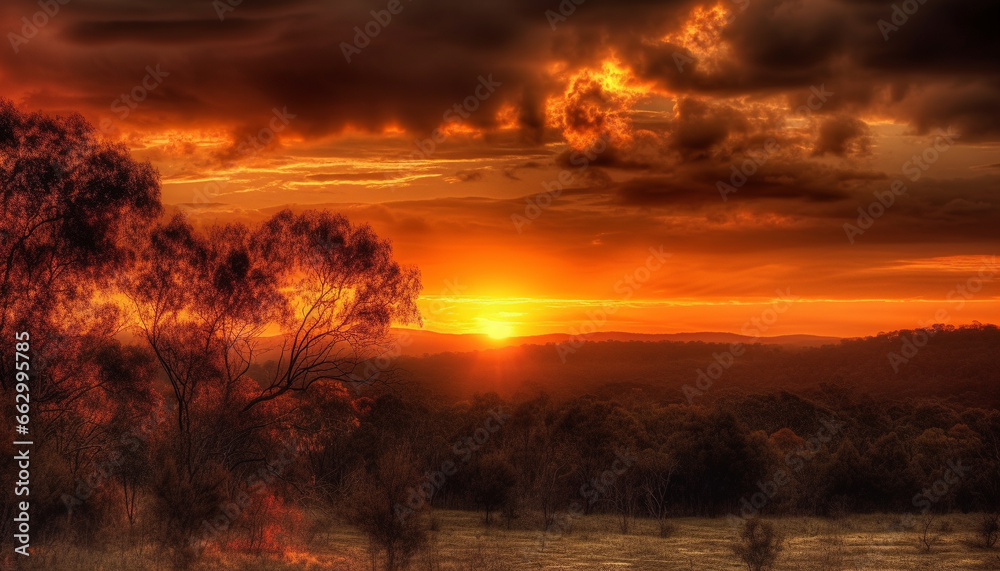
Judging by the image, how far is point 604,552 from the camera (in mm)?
36156

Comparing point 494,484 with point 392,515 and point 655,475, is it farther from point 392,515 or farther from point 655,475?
point 392,515

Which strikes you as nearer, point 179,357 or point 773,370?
point 179,357

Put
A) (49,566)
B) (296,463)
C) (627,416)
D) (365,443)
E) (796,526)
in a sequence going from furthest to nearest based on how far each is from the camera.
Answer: (627,416) < (365,443) < (796,526) < (296,463) < (49,566)

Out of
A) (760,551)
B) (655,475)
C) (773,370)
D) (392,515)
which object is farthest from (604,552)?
(773,370)

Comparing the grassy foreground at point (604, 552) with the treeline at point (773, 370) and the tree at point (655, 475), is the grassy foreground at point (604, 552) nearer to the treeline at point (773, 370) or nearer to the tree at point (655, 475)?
the tree at point (655, 475)

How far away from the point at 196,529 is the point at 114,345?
11.5 metres

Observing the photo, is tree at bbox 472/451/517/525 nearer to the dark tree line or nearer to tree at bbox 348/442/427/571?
the dark tree line

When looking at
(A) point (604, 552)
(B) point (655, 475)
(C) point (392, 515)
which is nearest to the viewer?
(C) point (392, 515)

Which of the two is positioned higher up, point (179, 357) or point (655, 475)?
point (179, 357)

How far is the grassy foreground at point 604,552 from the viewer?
26188 mm

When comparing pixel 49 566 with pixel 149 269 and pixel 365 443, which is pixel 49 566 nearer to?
pixel 149 269

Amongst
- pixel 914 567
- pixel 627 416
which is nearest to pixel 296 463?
pixel 914 567

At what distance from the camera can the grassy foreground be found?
26188 millimetres

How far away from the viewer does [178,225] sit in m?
32.6
